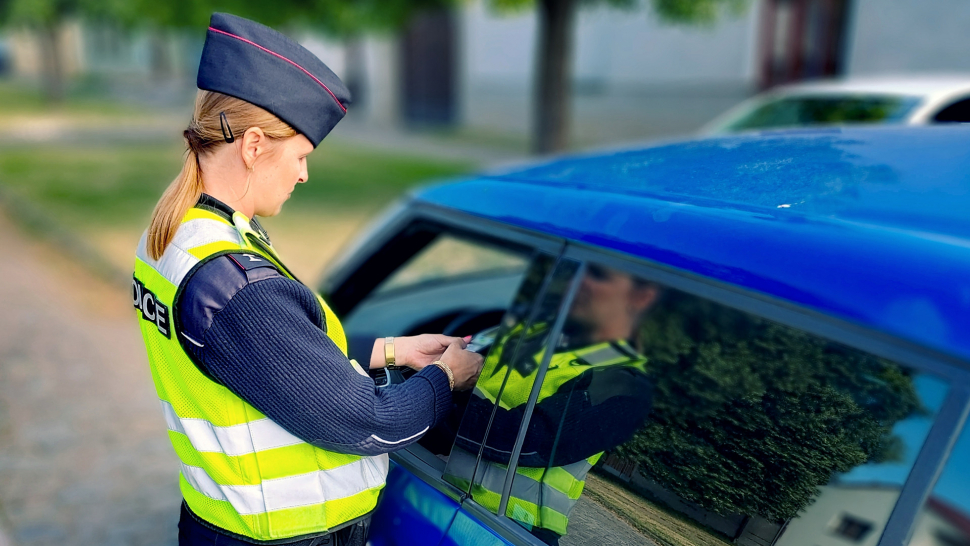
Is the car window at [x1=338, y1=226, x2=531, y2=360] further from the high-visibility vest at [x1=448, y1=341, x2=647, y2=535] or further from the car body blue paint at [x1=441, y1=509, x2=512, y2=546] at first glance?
the car body blue paint at [x1=441, y1=509, x2=512, y2=546]

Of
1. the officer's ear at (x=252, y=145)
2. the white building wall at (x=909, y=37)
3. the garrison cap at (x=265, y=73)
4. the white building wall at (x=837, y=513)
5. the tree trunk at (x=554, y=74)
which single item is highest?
the white building wall at (x=909, y=37)

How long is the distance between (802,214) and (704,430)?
41 cm

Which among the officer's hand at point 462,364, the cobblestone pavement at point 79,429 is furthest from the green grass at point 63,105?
the officer's hand at point 462,364

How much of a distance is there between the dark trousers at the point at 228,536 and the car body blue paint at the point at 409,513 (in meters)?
0.10

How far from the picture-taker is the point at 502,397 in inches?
Answer: 59.9

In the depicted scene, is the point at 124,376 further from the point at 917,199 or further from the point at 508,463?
the point at 917,199

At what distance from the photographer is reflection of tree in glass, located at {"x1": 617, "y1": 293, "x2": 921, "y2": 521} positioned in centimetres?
114

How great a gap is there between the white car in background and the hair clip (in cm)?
490

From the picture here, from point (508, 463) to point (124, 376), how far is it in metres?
4.24

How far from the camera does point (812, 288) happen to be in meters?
1.09

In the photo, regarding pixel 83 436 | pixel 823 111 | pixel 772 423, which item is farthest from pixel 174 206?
pixel 823 111

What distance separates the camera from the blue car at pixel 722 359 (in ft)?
3.33

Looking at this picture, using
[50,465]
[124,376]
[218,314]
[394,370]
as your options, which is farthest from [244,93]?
[124,376]

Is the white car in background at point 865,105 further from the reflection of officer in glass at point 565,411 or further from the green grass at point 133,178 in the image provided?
the green grass at point 133,178
